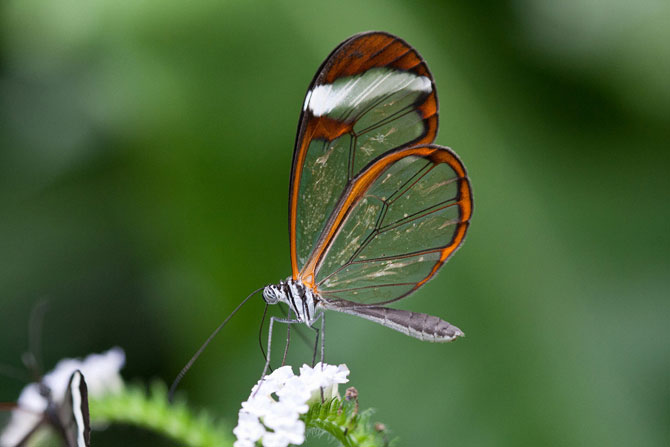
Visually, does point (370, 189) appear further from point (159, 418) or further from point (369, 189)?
point (159, 418)

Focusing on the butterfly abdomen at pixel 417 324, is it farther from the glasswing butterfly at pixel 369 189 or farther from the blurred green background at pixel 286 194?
the blurred green background at pixel 286 194

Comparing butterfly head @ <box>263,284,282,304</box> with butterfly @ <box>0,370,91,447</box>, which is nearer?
butterfly @ <box>0,370,91,447</box>

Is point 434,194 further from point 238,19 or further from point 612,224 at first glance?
point 238,19

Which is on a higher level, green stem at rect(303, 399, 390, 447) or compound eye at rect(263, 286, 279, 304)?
compound eye at rect(263, 286, 279, 304)

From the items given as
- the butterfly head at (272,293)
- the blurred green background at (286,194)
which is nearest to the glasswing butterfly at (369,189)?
the butterfly head at (272,293)

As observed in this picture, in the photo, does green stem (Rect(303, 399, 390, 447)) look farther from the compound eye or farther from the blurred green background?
the blurred green background

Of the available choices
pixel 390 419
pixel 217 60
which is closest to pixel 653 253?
pixel 390 419

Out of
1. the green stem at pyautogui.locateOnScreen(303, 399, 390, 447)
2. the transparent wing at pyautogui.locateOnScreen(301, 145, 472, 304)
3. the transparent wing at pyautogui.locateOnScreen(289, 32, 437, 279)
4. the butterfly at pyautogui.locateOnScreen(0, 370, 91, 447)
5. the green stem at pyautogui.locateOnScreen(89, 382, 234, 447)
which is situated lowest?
the green stem at pyautogui.locateOnScreen(89, 382, 234, 447)

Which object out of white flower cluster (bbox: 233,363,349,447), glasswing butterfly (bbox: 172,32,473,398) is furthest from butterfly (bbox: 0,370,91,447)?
glasswing butterfly (bbox: 172,32,473,398)
